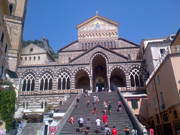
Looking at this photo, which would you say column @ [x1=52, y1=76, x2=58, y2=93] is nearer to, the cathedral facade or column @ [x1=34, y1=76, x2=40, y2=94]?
the cathedral facade

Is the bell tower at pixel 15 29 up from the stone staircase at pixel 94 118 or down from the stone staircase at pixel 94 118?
up

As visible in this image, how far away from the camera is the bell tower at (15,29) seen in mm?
31766

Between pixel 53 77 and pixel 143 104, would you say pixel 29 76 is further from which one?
pixel 143 104

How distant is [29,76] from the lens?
103 ft

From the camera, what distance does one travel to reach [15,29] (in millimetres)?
33344

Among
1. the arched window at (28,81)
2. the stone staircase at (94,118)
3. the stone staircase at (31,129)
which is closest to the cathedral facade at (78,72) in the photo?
the arched window at (28,81)

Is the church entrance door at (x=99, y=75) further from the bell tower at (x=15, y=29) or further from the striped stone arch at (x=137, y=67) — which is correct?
the bell tower at (x=15, y=29)

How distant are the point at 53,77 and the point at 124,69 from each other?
12.8 m

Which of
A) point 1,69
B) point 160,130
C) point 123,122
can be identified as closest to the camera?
point 123,122

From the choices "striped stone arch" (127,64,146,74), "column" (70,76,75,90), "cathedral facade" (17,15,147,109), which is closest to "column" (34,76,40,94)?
"cathedral facade" (17,15,147,109)

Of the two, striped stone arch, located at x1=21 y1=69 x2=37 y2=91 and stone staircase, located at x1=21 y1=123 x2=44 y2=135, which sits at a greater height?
striped stone arch, located at x1=21 y1=69 x2=37 y2=91

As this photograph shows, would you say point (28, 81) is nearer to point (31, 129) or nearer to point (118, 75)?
point (31, 129)

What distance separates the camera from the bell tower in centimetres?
3177

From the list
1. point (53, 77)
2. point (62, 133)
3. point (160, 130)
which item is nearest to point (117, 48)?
point (53, 77)
